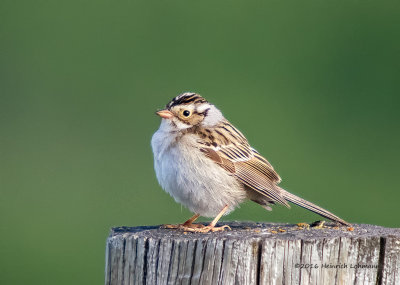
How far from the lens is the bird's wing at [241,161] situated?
25.0ft

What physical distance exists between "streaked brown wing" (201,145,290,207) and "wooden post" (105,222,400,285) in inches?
72.9

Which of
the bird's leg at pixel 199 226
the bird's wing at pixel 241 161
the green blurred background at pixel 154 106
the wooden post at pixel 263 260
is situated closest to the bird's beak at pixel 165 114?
the bird's wing at pixel 241 161

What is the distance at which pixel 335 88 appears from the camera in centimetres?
1517

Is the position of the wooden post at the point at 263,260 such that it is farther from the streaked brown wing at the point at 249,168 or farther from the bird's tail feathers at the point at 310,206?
the streaked brown wing at the point at 249,168

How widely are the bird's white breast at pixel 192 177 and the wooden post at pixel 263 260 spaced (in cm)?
170

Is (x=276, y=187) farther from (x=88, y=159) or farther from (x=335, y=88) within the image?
(x=335, y=88)

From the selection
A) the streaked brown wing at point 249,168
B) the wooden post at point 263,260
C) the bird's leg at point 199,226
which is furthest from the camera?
the streaked brown wing at point 249,168

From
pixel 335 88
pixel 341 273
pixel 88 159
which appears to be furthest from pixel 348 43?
pixel 341 273

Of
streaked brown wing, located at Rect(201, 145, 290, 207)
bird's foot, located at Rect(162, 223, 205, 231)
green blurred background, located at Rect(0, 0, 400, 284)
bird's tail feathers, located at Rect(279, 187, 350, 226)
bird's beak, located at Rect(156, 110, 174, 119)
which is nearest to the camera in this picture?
bird's foot, located at Rect(162, 223, 205, 231)

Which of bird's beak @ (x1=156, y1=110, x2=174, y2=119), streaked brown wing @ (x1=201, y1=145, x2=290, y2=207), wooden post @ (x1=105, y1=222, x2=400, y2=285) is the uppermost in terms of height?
bird's beak @ (x1=156, y1=110, x2=174, y2=119)

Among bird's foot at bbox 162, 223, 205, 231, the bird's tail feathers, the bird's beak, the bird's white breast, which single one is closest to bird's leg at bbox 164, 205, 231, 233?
bird's foot at bbox 162, 223, 205, 231

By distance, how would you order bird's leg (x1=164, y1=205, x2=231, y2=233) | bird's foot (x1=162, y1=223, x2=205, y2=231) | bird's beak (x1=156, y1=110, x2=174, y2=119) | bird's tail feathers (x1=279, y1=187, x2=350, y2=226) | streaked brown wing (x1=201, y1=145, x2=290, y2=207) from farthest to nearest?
bird's beak (x1=156, y1=110, x2=174, y2=119) → streaked brown wing (x1=201, y1=145, x2=290, y2=207) → bird's tail feathers (x1=279, y1=187, x2=350, y2=226) → bird's foot (x1=162, y1=223, x2=205, y2=231) → bird's leg (x1=164, y1=205, x2=231, y2=233)

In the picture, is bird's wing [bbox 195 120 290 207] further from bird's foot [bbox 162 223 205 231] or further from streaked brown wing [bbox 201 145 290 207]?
bird's foot [bbox 162 223 205 231]

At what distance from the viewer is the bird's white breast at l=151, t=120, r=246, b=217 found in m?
7.43
